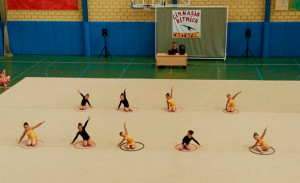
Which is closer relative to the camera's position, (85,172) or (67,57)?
(85,172)

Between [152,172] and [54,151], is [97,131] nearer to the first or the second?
[54,151]

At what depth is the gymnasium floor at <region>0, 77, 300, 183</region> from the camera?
33.5ft

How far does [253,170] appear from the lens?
1030 cm

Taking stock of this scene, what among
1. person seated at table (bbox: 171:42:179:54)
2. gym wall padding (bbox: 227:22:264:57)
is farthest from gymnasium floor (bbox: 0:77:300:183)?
gym wall padding (bbox: 227:22:264:57)

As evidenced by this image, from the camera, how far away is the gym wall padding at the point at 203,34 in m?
24.2

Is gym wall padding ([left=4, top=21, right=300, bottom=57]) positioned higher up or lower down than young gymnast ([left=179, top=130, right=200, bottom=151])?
higher up

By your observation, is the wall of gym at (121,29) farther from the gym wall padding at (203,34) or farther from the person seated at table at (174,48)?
the person seated at table at (174,48)

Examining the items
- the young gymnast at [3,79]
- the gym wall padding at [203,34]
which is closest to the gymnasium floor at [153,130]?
the young gymnast at [3,79]

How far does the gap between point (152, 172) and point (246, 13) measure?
1797 cm

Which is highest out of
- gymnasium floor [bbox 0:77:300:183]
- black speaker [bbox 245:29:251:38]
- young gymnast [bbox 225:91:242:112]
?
black speaker [bbox 245:29:251:38]

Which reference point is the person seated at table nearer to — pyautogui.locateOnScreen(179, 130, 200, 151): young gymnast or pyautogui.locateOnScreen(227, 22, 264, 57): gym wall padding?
pyautogui.locateOnScreen(227, 22, 264, 57): gym wall padding

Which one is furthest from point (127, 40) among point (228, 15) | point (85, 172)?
point (85, 172)

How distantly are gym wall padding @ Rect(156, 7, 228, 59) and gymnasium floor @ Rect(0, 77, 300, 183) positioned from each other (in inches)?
227

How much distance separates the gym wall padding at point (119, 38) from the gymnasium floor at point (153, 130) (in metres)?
7.41
